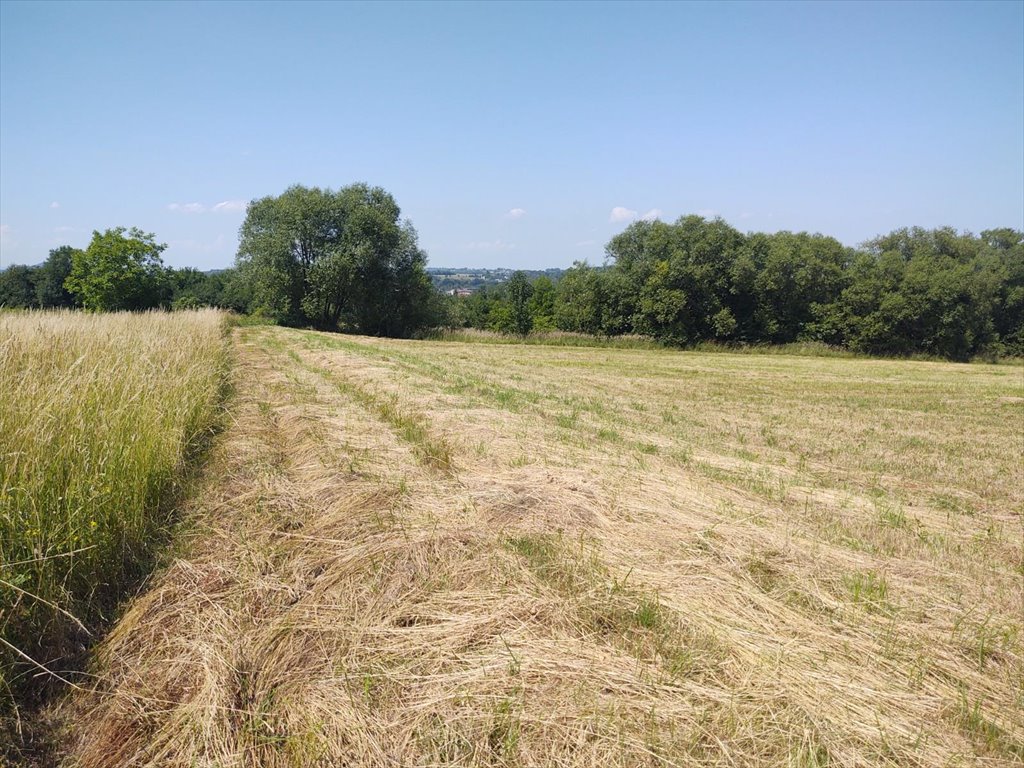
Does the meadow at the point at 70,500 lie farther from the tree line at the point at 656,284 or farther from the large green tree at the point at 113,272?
the large green tree at the point at 113,272

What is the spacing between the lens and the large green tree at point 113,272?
154 ft

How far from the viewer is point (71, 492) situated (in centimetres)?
357

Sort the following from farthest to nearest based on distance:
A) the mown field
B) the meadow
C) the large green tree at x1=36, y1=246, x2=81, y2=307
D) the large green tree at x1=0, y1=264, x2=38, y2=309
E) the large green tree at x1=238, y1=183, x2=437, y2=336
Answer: the large green tree at x1=36, y1=246, x2=81, y2=307 → the large green tree at x1=238, y1=183, x2=437, y2=336 → the large green tree at x1=0, y1=264, x2=38, y2=309 → the meadow → the mown field

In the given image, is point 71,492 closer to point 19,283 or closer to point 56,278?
point 19,283

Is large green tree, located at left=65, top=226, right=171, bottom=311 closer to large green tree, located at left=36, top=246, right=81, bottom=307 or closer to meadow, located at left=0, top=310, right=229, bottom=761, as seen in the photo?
large green tree, located at left=36, top=246, right=81, bottom=307

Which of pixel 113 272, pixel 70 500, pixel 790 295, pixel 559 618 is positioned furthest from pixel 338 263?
pixel 559 618

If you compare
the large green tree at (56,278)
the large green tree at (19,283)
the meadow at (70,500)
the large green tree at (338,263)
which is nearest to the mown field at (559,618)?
the meadow at (70,500)

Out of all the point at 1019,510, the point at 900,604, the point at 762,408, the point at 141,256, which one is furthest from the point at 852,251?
the point at 141,256

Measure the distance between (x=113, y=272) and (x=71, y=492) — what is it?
178 feet

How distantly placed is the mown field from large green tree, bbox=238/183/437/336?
38.6m

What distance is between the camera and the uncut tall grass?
10.1ft

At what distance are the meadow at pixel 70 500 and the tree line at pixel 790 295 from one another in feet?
136

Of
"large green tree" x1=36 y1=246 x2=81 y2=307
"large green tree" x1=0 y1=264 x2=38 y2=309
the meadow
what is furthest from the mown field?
"large green tree" x1=36 y1=246 x2=81 y2=307

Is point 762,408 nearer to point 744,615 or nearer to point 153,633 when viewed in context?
point 744,615
